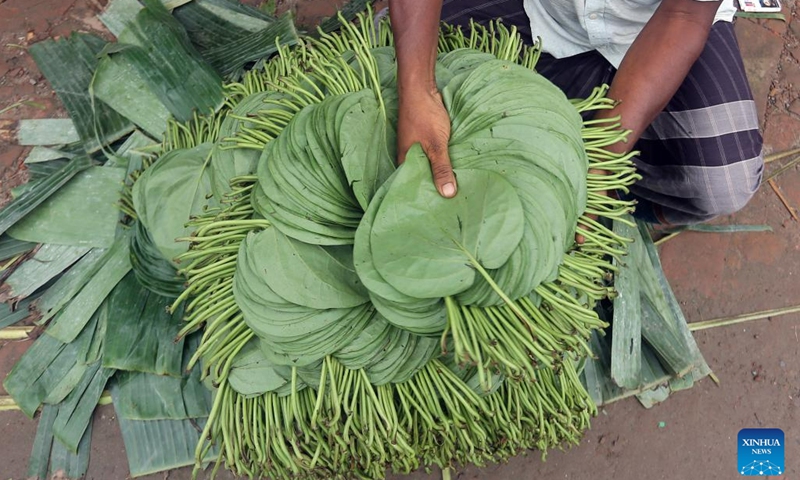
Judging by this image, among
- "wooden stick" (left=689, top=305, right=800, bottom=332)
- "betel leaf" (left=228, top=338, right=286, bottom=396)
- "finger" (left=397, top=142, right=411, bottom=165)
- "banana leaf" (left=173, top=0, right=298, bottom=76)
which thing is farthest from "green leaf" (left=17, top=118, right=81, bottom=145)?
"wooden stick" (left=689, top=305, right=800, bottom=332)

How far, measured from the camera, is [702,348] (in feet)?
5.60

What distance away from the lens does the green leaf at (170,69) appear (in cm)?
147

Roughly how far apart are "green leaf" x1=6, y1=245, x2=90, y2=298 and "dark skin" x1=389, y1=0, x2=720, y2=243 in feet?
3.46

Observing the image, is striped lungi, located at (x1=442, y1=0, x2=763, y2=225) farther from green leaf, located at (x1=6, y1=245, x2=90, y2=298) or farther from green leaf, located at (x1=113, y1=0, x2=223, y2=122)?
green leaf, located at (x1=6, y1=245, x2=90, y2=298)

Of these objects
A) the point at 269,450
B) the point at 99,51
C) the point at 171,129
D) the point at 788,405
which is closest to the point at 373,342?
the point at 269,450

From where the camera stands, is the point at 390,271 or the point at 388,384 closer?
the point at 390,271

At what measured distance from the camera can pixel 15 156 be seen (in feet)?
5.41

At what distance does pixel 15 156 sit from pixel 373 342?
4.65 ft

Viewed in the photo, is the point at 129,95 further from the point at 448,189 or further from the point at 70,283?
the point at 448,189

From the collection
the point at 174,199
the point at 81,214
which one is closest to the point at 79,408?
the point at 81,214

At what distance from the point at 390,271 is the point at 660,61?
2.81 ft

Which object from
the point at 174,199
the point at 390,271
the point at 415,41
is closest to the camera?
the point at 390,271

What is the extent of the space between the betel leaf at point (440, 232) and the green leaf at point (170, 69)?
2.96ft

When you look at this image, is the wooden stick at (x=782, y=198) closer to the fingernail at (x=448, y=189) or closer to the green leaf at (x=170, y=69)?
the fingernail at (x=448, y=189)
